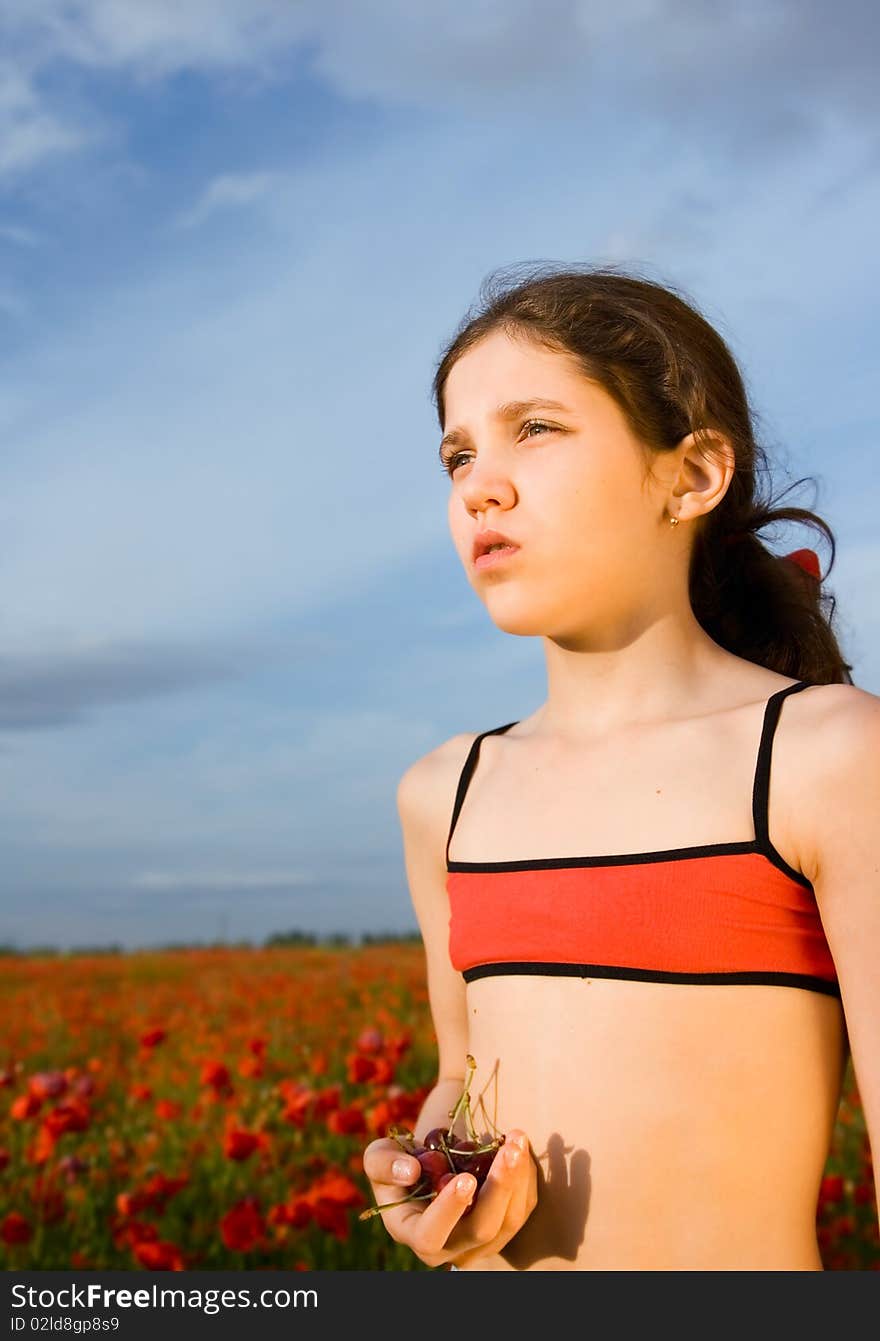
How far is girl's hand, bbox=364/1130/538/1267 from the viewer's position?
2.14 meters

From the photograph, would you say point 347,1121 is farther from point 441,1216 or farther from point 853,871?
point 853,871

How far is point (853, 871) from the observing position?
7.13 ft

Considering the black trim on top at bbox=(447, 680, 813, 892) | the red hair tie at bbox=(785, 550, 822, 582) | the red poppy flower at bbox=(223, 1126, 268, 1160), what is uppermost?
the red hair tie at bbox=(785, 550, 822, 582)

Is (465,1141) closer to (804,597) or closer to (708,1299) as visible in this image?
(708,1299)

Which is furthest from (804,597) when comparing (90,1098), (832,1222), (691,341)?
(90,1098)

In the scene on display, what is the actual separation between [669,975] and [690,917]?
0.10m

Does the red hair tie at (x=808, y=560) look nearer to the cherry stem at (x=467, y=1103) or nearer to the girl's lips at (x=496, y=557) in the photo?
the girl's lips at (x=496, y=557)

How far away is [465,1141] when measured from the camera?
2.37 meters

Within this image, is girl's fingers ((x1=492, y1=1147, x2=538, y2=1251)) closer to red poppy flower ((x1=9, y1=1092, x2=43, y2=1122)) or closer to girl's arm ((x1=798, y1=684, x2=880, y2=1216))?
girl's arm ((x1=798, y1=684, x2=880, y2=1216))

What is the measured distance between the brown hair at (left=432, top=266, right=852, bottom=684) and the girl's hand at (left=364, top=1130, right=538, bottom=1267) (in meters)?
1.18

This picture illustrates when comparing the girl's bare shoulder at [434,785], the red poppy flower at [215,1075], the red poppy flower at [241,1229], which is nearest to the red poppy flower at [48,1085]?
the red poppy flower at [215,1075]

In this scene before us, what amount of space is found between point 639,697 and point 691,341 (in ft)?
2.47

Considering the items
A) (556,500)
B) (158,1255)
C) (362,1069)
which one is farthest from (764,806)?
(362,1069)

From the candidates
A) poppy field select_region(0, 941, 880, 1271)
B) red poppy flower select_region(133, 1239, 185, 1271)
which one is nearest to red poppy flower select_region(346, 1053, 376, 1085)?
poppy field select_region(0, 941, 880, 1271)
